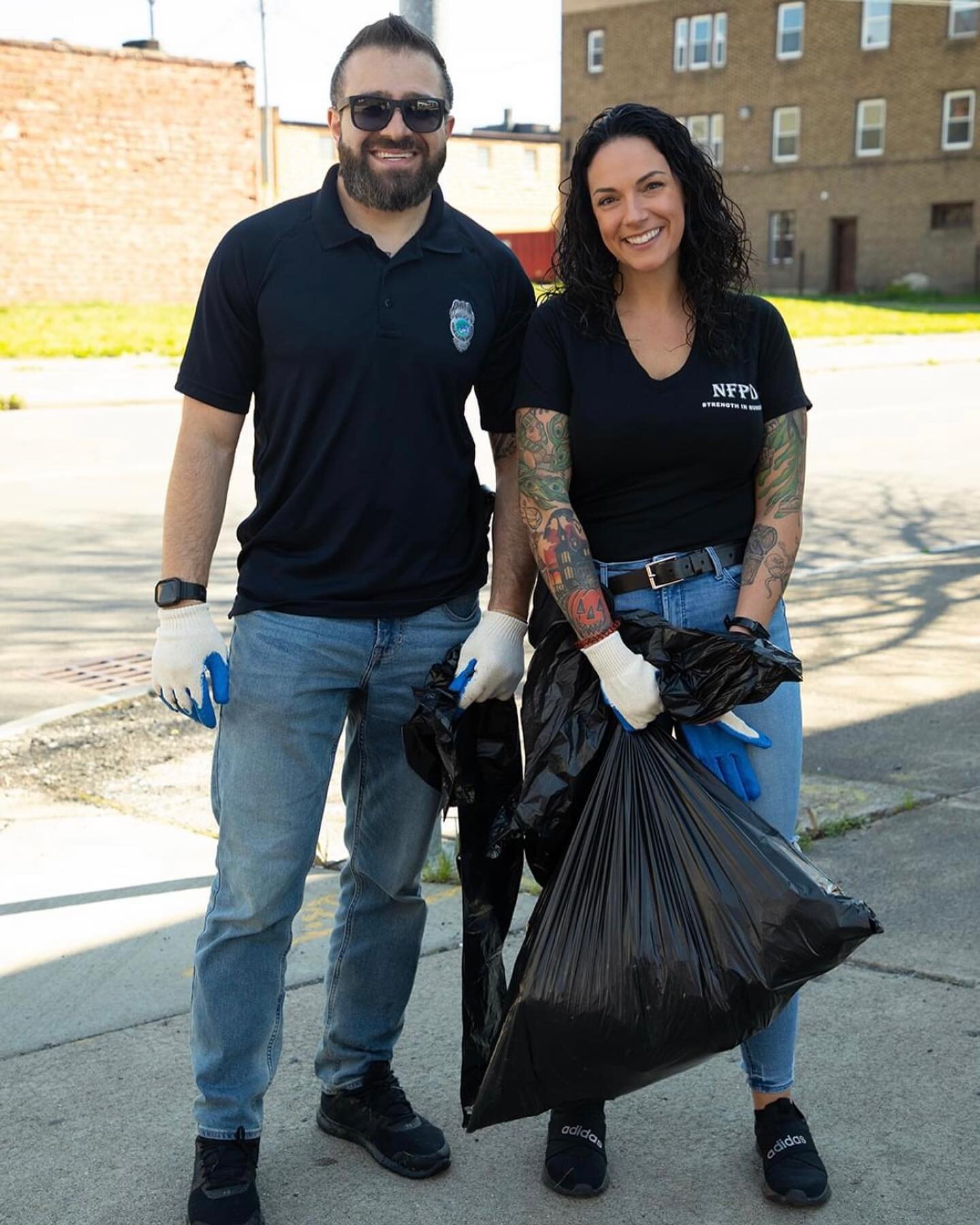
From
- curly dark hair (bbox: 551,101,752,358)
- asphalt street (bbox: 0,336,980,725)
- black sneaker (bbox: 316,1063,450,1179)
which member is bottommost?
black sneaker (bbox: 316,1063,450,1179)

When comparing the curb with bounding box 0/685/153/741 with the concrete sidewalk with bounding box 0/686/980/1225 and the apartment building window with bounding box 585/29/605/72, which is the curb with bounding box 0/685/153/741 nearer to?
the concrete sidewalk with bounding box 0/686/980/1225

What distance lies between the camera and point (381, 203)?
288cm

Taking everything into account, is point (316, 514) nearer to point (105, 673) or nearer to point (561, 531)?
point (561, 531)

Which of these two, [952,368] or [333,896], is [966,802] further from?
[952,368]

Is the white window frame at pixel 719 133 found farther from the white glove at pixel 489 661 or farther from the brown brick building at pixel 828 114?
the white glove at pixel 489 661

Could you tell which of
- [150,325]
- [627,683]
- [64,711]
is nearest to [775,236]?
[150,325]

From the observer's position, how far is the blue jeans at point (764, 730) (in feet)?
9.75

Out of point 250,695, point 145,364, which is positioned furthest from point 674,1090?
point 145,364

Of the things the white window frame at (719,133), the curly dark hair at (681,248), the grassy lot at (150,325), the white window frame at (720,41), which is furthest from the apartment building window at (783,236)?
the curly dark hair at (681,248)

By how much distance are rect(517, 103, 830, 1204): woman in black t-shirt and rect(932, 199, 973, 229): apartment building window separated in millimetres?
45397

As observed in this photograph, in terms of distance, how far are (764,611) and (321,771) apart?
90 centimetres

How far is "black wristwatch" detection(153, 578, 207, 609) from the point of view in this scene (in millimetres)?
2910

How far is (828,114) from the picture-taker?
47094 mm

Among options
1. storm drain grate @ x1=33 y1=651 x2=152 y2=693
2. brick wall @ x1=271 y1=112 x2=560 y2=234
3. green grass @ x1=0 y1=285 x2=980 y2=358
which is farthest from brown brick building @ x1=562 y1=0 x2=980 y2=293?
storm drain grate @ x1=33 y1=651 x2=152 y2=693
